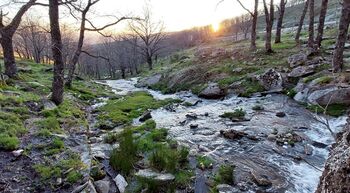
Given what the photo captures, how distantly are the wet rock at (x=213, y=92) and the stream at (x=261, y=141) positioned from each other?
185 centimetres

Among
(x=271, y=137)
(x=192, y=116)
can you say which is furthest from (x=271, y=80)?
(x=271, y=137)

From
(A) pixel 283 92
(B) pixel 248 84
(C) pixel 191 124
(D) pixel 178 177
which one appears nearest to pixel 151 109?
(C) pixel 191 124

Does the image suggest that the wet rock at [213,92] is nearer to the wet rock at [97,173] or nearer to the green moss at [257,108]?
the green moss at [257,108]

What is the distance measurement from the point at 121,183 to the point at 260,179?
9.50 feet

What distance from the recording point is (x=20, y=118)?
347 inches

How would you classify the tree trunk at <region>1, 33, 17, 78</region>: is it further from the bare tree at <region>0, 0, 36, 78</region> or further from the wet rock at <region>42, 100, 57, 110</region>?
the wet rock at <region>42, 100, 57, 110</region>

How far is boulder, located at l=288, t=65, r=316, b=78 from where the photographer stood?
14.3 metres

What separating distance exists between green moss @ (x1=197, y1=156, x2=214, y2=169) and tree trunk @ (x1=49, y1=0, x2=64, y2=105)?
6654mm

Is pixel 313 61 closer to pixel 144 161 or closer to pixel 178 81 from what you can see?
pixel 178 81

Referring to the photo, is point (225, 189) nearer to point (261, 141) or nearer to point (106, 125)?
point (261, 141)

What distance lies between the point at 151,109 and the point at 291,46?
12974mm

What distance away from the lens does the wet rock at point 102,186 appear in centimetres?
570


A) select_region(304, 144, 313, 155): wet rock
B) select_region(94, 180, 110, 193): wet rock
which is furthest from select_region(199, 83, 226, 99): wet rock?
select_region(94, 180, 110, 193): wet rock

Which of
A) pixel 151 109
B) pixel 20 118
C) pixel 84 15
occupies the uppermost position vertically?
pixel 84 15
